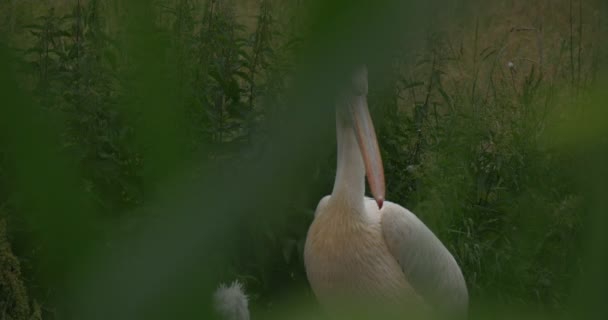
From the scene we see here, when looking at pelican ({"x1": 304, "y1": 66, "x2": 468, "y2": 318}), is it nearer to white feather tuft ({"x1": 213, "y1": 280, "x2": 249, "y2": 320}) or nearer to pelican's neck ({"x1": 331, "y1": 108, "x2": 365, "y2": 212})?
pelican's neck ({"x1": 331, "y1": 108, "x2": 365, "y2": 212})

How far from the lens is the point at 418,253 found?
3213mm

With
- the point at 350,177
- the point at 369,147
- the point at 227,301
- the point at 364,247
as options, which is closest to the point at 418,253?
the point at 364,247

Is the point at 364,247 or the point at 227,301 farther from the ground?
the point at 227,301

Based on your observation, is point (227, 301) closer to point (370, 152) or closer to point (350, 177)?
point (370, 152)

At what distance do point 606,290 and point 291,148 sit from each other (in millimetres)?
108

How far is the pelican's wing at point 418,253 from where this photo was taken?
3.14 metres

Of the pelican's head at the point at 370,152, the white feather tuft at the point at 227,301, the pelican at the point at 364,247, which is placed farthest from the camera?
the pelican at the point at 364,247

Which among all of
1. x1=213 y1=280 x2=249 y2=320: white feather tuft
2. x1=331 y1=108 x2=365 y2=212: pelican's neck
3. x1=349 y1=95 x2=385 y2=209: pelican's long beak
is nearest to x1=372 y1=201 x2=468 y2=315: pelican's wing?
x1=331 y1=108 x2=365 y2=212: pelican's neck

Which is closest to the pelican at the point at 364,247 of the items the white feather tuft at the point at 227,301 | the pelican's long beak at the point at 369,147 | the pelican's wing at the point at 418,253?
the pelican's wing at the point at 418,253

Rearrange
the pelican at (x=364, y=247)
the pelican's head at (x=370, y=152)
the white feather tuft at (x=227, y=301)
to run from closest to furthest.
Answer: the white feather tuft at (x=227, y=301) → the pelican's head at (x=370, y=152) → the pelican at (x=364, y=247)

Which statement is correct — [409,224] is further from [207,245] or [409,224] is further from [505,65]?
[207,245]

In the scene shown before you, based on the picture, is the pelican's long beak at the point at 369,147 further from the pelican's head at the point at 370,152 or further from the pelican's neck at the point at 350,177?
the pelican's neck at the point at 350,177

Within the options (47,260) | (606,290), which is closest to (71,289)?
(47,260)

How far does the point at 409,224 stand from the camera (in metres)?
A: 3.14
